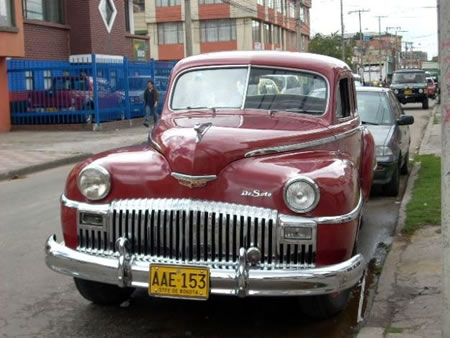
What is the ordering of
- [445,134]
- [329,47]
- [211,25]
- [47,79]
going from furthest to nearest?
[329,47] → [211,25] → [47,79] → [445,134]

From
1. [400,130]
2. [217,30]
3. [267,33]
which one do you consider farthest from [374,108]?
[267,33]

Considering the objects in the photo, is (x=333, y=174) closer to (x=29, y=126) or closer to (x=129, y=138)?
(x=129, y=138)

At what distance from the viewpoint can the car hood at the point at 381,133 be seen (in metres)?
9.16

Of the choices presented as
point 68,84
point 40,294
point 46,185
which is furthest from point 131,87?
point 40,294

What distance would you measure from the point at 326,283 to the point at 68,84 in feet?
60.8

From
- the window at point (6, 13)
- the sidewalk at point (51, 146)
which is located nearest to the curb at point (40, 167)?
the sidewalk at point (51, 146)

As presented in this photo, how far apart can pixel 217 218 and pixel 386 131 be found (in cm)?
615

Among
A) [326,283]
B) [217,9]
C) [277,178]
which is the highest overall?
[217,9]

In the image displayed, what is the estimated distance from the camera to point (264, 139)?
4.62m

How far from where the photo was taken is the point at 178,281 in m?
4.05

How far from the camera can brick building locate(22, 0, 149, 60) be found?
2539cm

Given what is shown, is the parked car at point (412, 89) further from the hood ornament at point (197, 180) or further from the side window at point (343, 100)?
the hood ornament at point (197, 180)

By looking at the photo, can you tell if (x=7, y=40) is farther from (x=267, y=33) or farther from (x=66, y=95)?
(x=267, y=33)

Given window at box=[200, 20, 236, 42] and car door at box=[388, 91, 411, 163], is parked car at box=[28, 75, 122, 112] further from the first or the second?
window at box=[200, 20, 236, 42]
